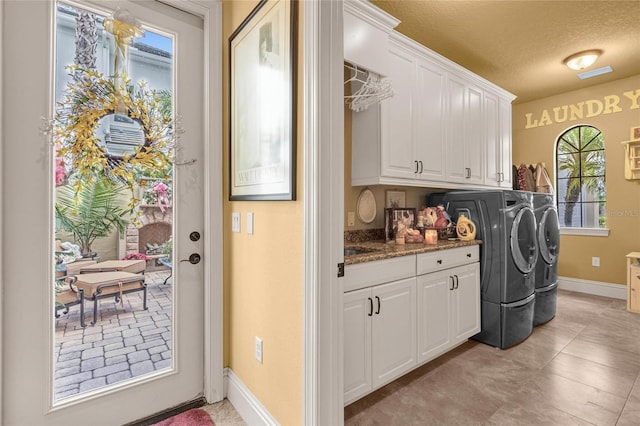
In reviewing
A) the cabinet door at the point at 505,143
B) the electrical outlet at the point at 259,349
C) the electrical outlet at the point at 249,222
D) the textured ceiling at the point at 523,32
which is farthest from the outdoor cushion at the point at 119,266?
the cabinet door at the point at 505,143

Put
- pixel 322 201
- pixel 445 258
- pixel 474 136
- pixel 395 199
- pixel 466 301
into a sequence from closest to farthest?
pixel 322 201
pixel 445 258
pixel 466 301
pixel 395 199
pixel 474 136

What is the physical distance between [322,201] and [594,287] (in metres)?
4.80

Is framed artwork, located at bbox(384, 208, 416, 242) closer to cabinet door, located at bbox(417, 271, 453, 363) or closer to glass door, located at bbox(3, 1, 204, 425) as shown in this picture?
cabinet door, located at bbox(417, 271, 453, 363)

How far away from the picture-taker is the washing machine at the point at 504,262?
265 cm

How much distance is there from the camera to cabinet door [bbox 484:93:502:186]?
3.41m

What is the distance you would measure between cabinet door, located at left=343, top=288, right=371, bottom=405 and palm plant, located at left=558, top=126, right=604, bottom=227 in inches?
166

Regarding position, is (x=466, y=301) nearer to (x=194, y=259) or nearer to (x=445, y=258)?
(x=445, y=258)

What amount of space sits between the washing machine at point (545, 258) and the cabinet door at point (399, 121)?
149 centimetres

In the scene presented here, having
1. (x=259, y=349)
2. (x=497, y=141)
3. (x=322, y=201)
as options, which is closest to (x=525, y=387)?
(x=259, y=349)

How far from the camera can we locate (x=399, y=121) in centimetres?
251

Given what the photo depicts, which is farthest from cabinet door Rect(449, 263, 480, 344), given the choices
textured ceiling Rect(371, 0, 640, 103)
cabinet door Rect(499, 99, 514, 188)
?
textured ceiling Rect(371, 0, 640, 103)

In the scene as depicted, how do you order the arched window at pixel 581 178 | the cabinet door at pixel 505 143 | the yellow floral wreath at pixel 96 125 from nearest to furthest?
the yellow floral wreath at pixel 96 125
the cabinet door at pixel 505 143
the arched window at pixel 581 178

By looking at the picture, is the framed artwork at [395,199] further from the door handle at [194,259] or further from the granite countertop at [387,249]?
the door handle at [194,259]

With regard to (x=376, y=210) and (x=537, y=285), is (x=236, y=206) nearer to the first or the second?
(x=376, y=210)
